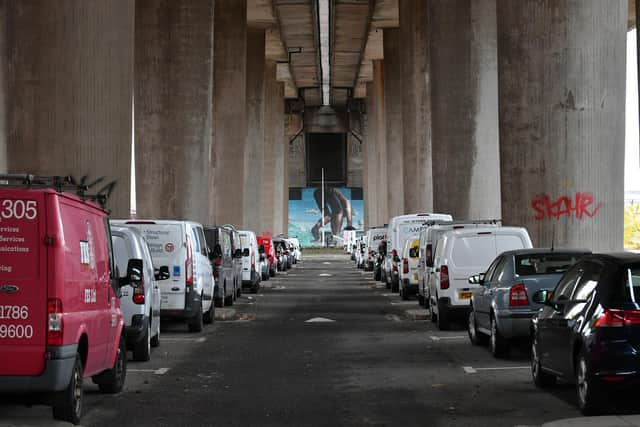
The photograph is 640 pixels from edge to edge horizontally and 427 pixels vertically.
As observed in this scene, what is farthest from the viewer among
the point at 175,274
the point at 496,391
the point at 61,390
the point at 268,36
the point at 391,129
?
the point at 268,36

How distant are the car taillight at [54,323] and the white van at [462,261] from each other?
39.6ft

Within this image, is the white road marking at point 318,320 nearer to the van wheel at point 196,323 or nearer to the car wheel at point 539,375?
the van wheel at point 196,323

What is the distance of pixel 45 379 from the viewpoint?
10242 millimetres

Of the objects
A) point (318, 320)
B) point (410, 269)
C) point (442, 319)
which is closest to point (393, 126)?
point (410, 269)

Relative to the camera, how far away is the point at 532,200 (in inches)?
999

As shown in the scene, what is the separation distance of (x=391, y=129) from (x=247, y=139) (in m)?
10.1

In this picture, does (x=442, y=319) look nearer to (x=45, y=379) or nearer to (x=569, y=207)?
(x=569, y=207)

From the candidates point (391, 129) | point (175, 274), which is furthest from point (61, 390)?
point (391, 129)

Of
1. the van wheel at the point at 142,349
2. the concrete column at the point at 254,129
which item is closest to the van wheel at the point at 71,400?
the van wheel at the point at 142,349

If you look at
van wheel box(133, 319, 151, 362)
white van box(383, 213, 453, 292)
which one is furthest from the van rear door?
white van box(383, 213, 453, 292)

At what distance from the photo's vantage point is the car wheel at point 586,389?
11180mm

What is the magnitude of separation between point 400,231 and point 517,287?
21.7 m

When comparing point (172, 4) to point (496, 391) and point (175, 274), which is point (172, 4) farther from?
point (496, 391)

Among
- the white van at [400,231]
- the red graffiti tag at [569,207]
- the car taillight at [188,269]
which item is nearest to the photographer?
the car taillight at [188,269]
